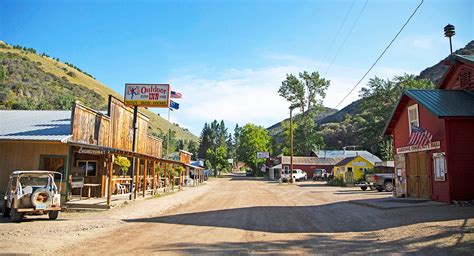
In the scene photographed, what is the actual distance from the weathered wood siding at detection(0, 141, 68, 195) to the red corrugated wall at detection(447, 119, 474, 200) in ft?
58.2

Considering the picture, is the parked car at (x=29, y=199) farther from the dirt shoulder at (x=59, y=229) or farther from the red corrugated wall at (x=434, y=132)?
the red corrugated wall at (x=434, y=132)

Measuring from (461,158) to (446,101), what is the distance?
9.68ft

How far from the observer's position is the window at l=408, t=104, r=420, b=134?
1882 centimetres

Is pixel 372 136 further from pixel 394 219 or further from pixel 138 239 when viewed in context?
pixel 138 239

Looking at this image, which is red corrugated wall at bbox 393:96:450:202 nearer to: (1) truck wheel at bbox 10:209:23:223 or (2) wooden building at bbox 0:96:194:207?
(2) wooden building at bbox 0:96:194:207

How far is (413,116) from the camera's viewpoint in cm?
1922

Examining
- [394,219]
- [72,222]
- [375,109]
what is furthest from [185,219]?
[375,109]

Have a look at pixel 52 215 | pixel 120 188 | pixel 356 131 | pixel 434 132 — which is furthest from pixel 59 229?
pixel 356 131

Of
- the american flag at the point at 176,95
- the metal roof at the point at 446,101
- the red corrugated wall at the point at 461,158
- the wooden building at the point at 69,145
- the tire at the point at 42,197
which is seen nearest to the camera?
the tire at the point at 42,197

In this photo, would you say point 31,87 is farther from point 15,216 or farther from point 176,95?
point 15,216

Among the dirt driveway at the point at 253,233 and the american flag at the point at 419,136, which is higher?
the american flag at the point at 419,136

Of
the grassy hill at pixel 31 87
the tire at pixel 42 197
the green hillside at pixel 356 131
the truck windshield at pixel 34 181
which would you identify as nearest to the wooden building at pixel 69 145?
the truck windshield at pixel 34 181

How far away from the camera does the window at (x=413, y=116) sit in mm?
18822

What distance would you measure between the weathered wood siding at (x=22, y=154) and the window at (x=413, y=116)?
17791 mm
